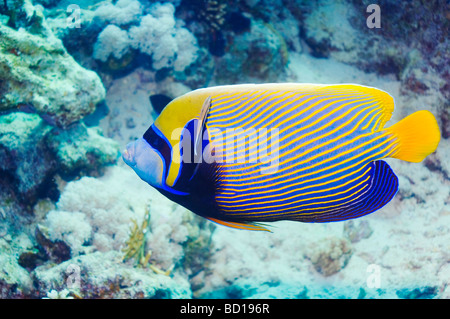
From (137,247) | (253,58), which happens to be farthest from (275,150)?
(253,58)

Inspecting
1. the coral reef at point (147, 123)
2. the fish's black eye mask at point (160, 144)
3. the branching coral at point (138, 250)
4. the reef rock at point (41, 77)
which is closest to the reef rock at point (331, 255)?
the coral reef at point (147, 123)

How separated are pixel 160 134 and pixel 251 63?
4.35 metres

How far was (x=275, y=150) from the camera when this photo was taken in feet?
3.75

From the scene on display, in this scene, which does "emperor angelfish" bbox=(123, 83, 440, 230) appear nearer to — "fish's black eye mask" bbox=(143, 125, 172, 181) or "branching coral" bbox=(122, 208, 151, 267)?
"fish's black eye mask" bbox=(143, 125, 172, 181)

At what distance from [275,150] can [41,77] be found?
3.17 meters

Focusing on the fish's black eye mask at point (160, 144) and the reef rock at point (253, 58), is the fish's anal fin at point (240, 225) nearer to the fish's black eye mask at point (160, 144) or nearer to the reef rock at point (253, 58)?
the fish's black eye mask at point (160, 144)

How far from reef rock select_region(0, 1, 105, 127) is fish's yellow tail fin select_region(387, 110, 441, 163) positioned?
3.27 meters

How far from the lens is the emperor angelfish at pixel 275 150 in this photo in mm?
1136

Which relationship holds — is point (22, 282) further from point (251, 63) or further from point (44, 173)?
point (251, 63)

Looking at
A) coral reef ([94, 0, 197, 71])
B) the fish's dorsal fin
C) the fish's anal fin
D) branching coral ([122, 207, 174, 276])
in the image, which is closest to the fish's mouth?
the fish's dorsal fin

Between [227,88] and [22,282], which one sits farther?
[22,282]

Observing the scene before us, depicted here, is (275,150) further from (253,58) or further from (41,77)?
(253,58)

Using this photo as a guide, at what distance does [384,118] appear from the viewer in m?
1.20
